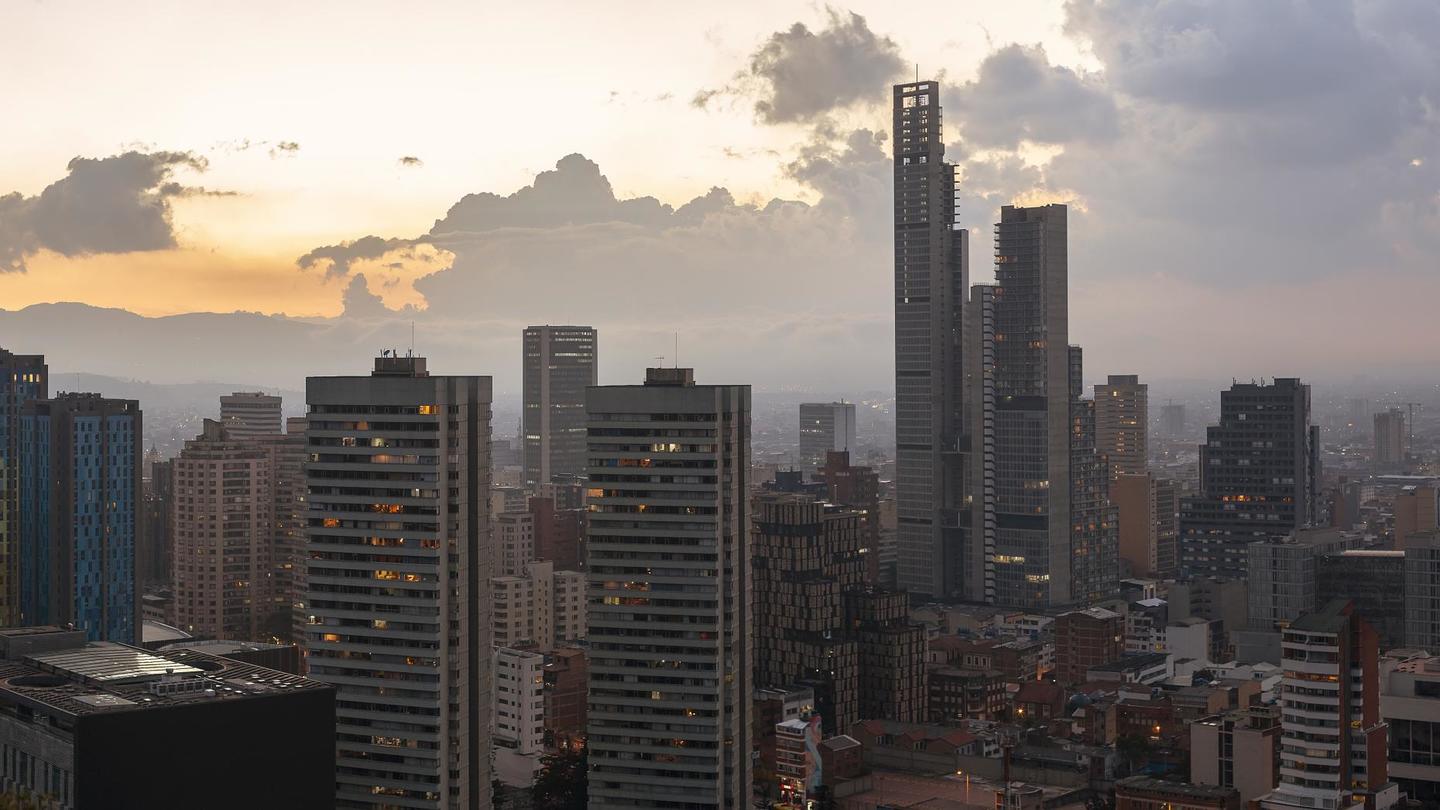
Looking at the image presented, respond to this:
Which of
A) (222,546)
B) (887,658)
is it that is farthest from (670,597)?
(222,546)

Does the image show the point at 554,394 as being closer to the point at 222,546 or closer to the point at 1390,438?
the point at 222,546

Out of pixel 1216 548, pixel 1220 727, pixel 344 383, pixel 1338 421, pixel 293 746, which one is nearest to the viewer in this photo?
pixel 293 746

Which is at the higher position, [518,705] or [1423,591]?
[1423,591]

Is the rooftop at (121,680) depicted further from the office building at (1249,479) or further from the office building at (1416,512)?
the office building at (1416,512)

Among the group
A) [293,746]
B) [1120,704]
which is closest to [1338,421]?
→ [1120,704]

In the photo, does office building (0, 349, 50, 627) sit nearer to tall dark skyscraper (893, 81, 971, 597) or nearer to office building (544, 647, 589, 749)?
office building (544, 647, 589, 749)

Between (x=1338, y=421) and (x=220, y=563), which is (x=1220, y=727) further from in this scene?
(x=1338, y=421)

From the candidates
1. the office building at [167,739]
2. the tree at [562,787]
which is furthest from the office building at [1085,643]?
the office building at [167,739]
